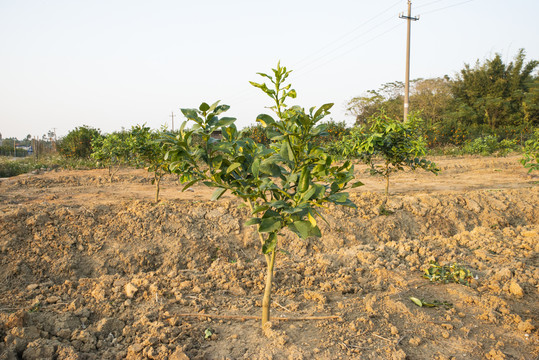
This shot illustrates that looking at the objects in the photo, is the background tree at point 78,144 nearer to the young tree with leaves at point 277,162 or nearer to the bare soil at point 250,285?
the bare soil at point 250,285

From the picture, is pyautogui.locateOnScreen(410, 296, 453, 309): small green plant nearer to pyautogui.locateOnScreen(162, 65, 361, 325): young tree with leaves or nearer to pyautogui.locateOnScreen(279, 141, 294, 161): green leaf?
pyautogui.locateOnScreen(162, 65, 361, 325): young tree with leaves

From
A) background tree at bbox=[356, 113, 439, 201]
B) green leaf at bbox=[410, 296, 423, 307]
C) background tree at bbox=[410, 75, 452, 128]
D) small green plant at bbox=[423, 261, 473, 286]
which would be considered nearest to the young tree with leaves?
green leaf at bbox=[410, 296, 423, 307]

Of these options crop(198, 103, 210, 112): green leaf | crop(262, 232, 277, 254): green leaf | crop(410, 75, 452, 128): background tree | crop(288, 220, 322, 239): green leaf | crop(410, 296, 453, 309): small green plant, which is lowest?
crop(410, 296, 453, 309): small green plant

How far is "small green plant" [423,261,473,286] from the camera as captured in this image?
13.3 feet

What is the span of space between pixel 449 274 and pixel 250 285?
2182 mm

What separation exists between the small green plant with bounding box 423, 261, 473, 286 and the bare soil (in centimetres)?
9

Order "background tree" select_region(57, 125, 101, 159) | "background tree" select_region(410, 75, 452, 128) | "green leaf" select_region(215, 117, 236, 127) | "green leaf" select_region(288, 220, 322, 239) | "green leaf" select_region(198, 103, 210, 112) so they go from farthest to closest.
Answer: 1. "background tree" select_region(410, 75, 452, 128)
2. "background tree" select_region(57, 125, 101, 159)
3. "green leaf" select_region(215, 117, 236, 127)
4. "green leaf" select_region(198, 103, 210, 112)
5. "green leaf" select_region(288, 220, 322, 239)

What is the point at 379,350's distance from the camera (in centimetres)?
277

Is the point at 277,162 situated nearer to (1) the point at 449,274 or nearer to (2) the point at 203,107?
(2) the point at 203,107

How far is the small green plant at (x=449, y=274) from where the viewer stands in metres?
4.04

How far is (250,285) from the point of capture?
13.3 feet

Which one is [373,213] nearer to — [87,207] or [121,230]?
[121,230]

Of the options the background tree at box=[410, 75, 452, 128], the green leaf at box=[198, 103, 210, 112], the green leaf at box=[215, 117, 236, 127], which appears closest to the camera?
the green leaf at box=[198, 103, 210, 112]

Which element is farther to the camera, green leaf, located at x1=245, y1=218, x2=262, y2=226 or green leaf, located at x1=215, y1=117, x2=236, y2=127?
green leaf, located at x1=215, y1=117, x2=236, y2=127
